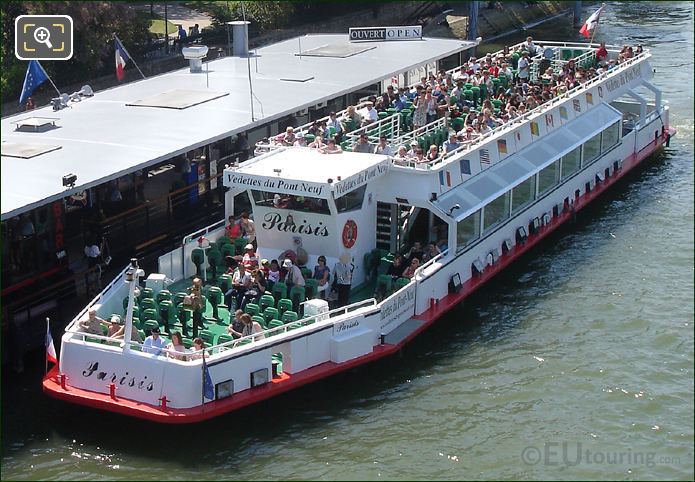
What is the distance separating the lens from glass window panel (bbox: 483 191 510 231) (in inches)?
1308

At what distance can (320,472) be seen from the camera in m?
23.9

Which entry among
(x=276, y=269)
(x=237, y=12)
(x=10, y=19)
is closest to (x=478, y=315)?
(x=276, y=269)

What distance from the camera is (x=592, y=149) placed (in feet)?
134

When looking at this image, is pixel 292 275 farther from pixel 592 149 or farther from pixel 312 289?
pixel 592 149

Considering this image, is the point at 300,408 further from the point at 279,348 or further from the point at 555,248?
the point at 555,248

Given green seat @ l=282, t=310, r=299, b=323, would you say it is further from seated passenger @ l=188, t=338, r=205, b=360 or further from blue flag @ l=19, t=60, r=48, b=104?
blue flag @ l=19, t=60, r=48, b=104

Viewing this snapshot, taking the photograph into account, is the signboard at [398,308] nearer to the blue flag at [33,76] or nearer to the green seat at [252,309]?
the green seat at [252,309]

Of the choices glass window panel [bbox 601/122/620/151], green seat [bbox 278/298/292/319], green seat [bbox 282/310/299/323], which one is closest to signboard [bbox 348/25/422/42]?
glass window panel [bbox 601/122/620/151]

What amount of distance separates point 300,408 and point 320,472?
8.65 feet

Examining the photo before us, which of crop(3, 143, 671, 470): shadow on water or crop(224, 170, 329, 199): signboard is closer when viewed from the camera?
crop(3, 143, 671, 470): shadow on water

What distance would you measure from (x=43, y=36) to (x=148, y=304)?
24.4 meters

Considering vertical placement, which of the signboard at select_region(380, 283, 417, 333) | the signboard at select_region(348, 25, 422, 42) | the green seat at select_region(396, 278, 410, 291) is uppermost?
the signboard at select_region(348, 25, 422, 42)

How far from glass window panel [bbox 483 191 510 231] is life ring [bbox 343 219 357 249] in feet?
15.3

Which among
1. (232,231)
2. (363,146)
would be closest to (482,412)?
Result: (363,146)
